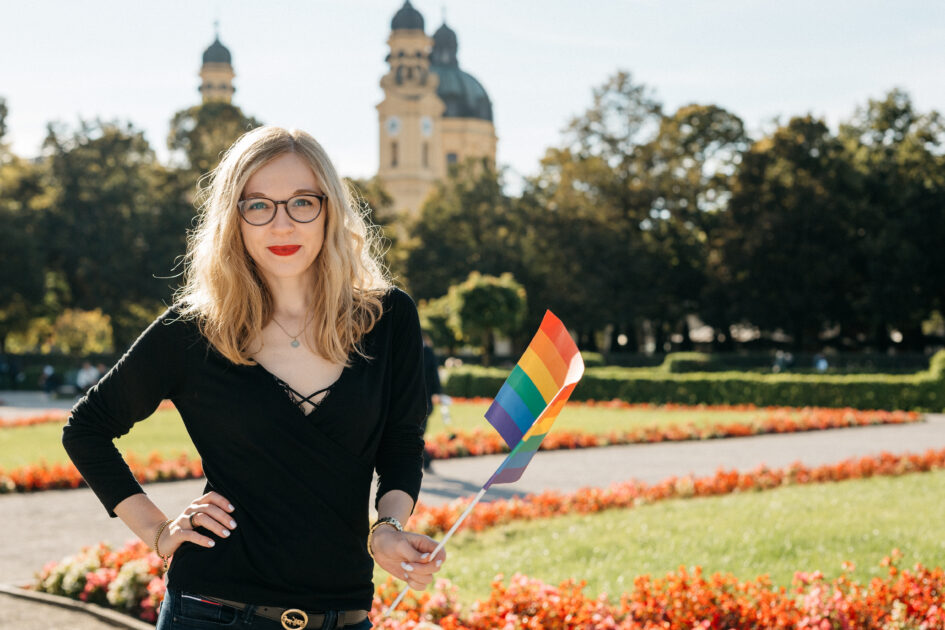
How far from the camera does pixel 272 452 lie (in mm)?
2139

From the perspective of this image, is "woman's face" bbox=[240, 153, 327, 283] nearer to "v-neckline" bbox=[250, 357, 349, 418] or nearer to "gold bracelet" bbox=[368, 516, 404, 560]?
"v-neckline" bbox=[250, 357, 349, 418]

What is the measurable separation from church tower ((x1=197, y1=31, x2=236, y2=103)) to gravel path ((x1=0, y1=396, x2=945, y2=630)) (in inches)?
2541

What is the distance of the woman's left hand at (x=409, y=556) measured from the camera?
205 centimetres

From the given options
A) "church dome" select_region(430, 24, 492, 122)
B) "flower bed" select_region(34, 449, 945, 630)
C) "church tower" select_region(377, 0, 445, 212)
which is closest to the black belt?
"flower bed" select_region(34, 449, 945, 630)

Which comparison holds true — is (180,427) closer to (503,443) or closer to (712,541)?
(503,443)

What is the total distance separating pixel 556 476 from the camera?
40.2 ft

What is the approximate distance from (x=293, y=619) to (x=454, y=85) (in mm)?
84066

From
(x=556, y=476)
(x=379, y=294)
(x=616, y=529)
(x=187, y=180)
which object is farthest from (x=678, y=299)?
(x=379, y=294)

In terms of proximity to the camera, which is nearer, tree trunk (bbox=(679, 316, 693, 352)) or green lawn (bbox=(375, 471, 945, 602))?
green lawn (bbox=(375, 471, 945, 602))

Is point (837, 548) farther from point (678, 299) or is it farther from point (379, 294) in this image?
point (678, 299)

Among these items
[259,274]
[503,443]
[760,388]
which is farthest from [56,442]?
[259,274]

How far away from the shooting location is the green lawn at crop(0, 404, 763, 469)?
50.4 feet

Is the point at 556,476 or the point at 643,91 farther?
the point at 643,91

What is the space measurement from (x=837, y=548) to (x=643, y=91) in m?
40.5
